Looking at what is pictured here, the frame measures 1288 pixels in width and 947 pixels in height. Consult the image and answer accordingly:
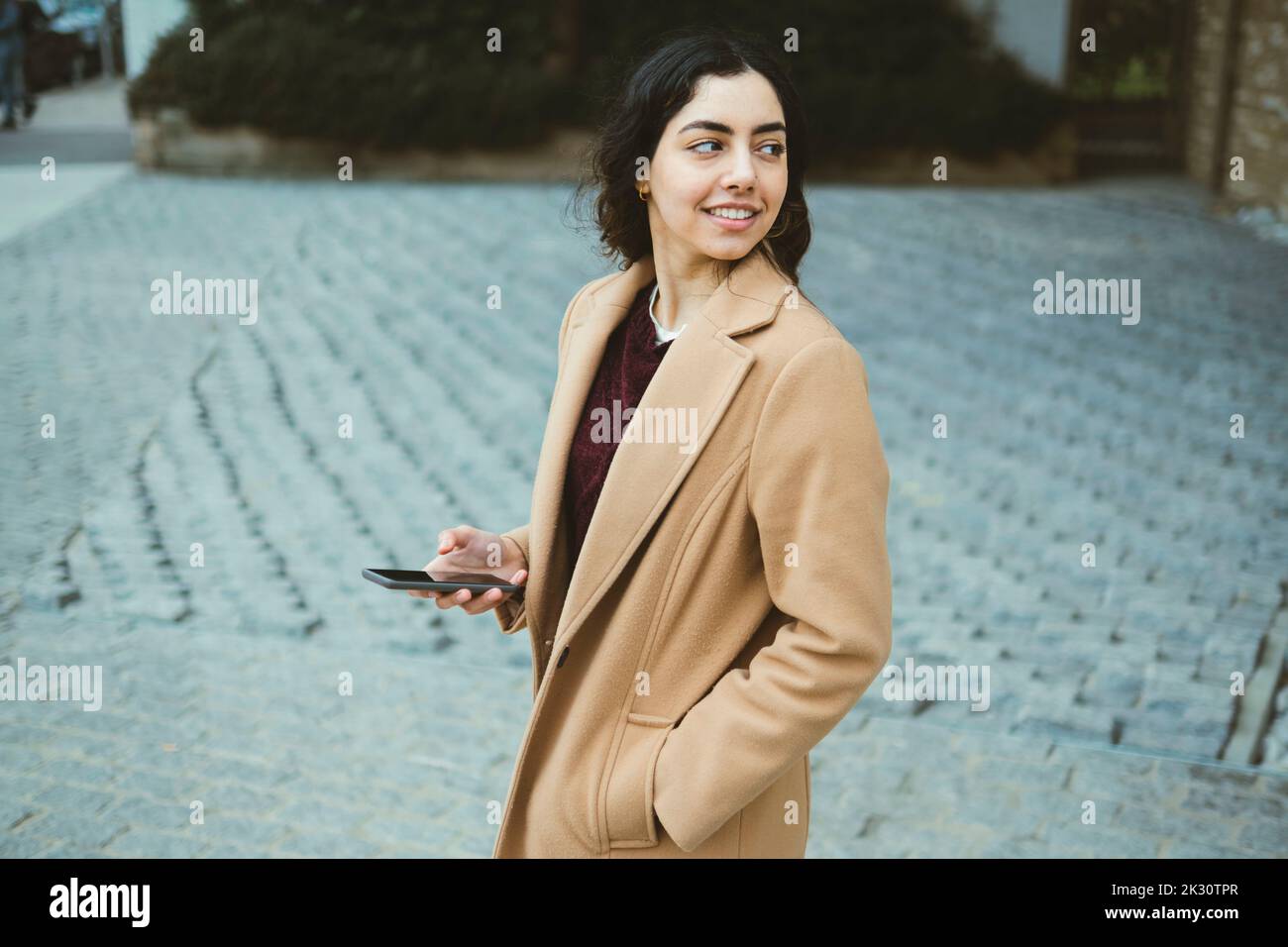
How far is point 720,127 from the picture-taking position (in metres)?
2.12

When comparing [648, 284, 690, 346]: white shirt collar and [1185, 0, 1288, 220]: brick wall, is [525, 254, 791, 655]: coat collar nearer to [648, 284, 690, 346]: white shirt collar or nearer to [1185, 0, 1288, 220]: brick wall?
[648, 284, 690, 346]: white shirt collar

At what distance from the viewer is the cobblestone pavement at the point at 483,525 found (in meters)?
4.46

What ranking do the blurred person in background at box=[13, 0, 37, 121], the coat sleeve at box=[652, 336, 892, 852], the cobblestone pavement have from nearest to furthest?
the coat sleeve at box=[652, 336, 892, 852], the cobblestone pavement, the blurred person in background at box=[13, 0, 37, 121]

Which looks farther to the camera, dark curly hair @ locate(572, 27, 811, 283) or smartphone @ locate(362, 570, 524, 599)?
smartphone @ locate(362, 570, 524, 599)

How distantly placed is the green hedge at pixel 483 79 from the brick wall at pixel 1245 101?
5.99 feet

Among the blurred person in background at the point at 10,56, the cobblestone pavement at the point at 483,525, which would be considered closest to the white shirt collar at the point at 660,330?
the cobblestone pavement at the point at 483,525

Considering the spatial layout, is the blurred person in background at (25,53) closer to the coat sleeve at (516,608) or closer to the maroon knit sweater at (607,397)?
the coat sleeve at (516,608)

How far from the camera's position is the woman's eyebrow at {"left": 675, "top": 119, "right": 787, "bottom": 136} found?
2.12 metres

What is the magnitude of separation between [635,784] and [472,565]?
0.52 metres

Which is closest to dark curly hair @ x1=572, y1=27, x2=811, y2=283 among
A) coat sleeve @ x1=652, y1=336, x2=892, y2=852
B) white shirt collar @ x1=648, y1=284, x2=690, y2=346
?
white shirt collar @ x1=648, y1=284, x2=690, y2=346

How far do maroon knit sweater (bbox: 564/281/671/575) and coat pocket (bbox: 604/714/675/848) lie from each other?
0.35m

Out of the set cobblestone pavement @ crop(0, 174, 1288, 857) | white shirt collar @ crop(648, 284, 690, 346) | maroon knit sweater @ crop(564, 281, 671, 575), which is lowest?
cobblestone pavement @ crop(0, 174, 1288, 857)

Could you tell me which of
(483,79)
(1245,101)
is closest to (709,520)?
(1245,101)

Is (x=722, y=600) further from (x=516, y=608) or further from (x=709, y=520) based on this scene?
(x=516, y=608)
